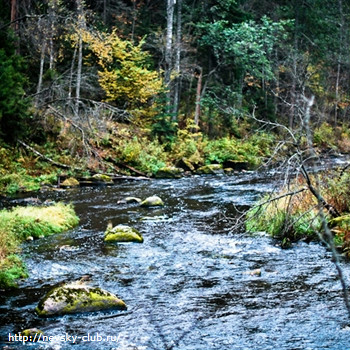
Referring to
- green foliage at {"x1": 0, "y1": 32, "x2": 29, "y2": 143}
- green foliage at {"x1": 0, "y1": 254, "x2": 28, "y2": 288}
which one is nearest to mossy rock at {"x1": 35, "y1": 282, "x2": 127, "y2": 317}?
green foliage at {"x1": 0, "y1": 254, "x2": 28, "y2": 288}

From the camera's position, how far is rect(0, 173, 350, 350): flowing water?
5367 millimetres

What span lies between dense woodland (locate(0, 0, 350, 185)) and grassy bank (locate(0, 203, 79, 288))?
152 inches

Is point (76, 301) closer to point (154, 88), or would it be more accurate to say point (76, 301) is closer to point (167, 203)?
point (167, 203)

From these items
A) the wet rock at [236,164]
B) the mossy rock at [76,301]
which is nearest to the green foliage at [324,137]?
the wet rock at [236,164]

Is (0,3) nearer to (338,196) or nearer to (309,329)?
(338,196)

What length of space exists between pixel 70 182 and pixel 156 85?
29.4ft

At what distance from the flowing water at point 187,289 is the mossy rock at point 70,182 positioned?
520 centimetres

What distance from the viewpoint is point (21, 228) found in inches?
398

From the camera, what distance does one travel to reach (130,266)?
27.1 feet

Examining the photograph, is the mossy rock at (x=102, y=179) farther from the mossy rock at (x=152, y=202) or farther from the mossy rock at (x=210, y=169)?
the mossy rock at (x=210, y=169)

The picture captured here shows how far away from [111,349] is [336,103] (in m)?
36.6

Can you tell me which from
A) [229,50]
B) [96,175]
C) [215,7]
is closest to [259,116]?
[229,50]

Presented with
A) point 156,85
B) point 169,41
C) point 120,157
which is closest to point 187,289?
point 120,157

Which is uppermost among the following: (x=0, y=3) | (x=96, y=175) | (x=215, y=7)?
(x=215, y=7)
